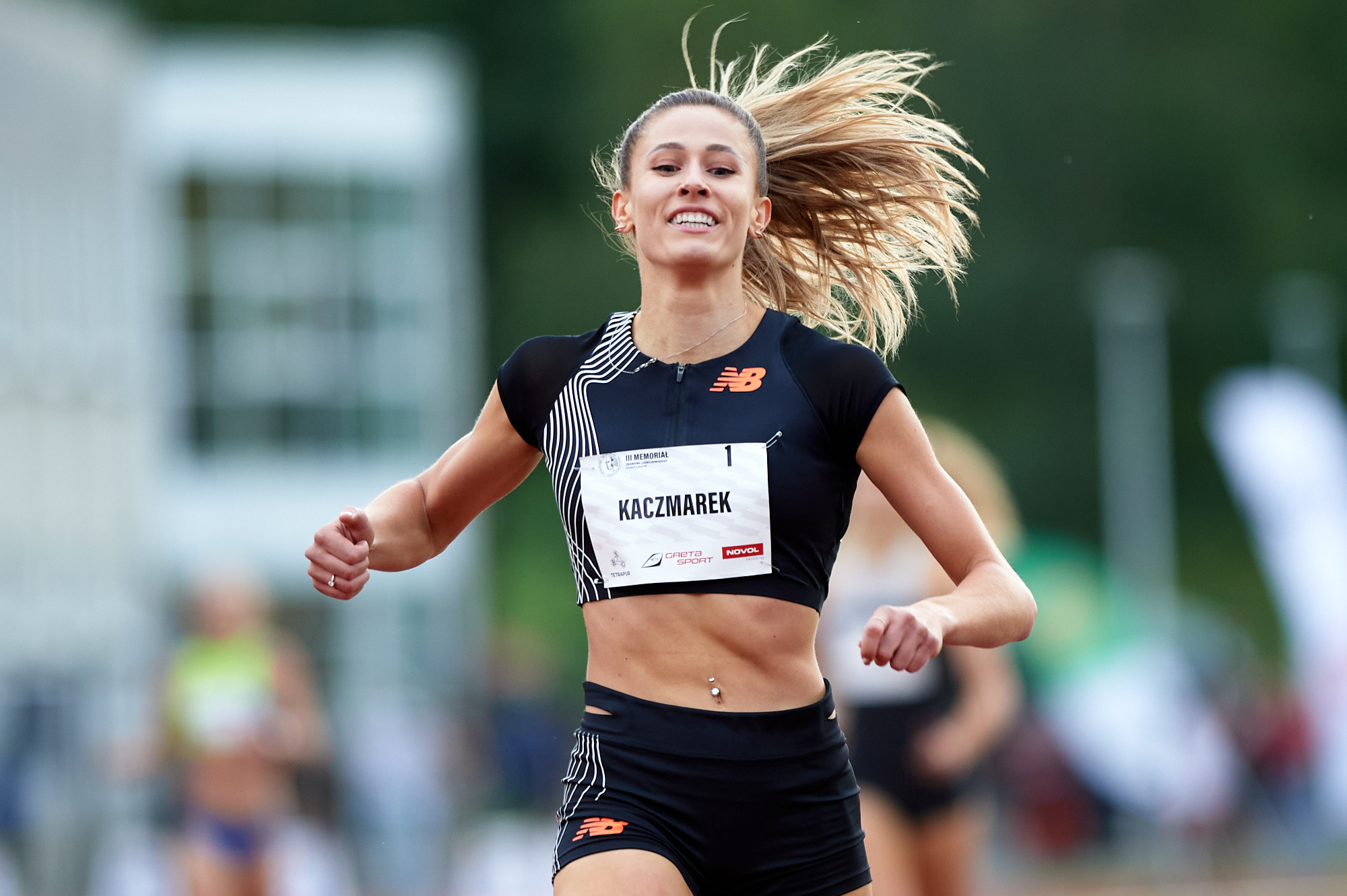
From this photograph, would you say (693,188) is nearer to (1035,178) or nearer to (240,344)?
(240,344)

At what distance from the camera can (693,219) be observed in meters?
4.05

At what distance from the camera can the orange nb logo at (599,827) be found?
12.5ft

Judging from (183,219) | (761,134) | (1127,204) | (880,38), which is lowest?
(761,134)

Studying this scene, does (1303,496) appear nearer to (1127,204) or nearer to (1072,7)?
(1127,204)

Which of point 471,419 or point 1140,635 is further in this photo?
point 471,419

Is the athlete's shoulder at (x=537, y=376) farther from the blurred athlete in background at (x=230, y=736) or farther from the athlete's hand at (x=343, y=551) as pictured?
the blurred athlete in background at (x=230, y=736)

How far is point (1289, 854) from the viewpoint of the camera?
20203mm

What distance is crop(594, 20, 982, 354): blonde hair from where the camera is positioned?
4.62m

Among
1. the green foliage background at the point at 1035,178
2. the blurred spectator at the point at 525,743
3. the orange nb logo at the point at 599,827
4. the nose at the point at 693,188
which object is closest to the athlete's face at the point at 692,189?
the nose at the point at 693,188

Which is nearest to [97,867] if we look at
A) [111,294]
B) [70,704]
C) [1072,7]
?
[70,704]

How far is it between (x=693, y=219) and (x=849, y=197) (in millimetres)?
740

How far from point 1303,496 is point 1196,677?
7.71ft

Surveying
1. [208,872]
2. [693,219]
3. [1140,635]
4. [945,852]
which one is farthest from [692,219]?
[1140,635]

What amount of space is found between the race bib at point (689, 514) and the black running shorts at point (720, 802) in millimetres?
275
